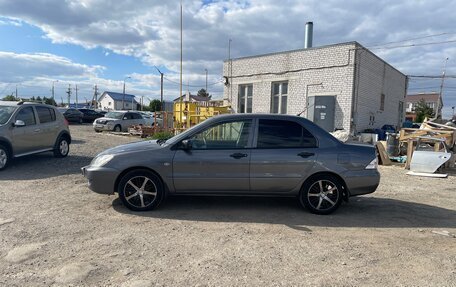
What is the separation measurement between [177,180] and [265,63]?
13081 mm


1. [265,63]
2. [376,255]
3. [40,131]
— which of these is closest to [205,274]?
[376,255]

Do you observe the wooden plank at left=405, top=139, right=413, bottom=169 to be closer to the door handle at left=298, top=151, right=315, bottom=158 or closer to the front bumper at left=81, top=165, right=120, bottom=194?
the door handle at left=298, top=151, right=315, bottom=158

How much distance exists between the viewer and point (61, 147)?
1035cm

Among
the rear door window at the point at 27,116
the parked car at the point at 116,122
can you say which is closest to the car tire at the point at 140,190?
the rear door window at the point at 27,116

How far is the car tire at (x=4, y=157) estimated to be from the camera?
8258 millimetres

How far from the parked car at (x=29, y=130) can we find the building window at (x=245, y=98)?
1014cm

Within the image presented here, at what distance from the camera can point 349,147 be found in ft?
18.0

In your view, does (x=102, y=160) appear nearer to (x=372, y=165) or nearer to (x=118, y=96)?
(x=372, y=165)

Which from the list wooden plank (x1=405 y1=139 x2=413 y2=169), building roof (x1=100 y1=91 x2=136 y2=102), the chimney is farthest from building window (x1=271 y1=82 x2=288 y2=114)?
building roof (x1=100 y1=91 x2=136 y2=102)

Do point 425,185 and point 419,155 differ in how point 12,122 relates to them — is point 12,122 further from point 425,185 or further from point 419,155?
point 419,155

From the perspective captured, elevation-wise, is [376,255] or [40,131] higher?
[40,131]

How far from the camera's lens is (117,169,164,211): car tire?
5277mm

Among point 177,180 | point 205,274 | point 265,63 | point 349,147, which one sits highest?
point 265,63

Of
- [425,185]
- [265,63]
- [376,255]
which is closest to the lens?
[376,255]
